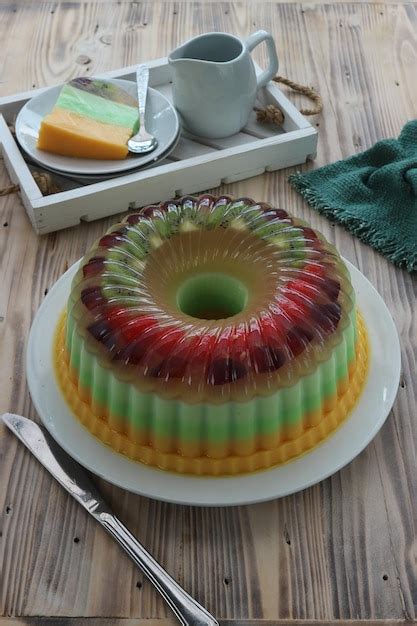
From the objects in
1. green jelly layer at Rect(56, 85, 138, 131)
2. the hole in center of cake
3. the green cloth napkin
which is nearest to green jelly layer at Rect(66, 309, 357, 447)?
the hole in center of cake

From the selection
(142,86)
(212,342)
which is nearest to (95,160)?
(142,86)

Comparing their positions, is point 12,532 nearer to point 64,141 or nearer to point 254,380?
point 254,380

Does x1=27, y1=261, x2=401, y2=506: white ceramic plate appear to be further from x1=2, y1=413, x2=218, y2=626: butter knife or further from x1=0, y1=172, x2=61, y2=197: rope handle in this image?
x1=0, y1=172, x2=61, y2=197: rope handle

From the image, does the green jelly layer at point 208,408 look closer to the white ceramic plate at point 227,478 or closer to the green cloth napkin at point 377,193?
the white ceramic plate at point 227,478

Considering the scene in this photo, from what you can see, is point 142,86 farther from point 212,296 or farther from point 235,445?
point 235,445

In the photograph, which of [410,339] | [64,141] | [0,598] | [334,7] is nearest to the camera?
[0,598]

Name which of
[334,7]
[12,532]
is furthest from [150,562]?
[334,7]

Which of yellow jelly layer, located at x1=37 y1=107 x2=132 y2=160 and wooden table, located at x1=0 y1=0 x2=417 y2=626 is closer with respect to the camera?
wooden table, located at x1=0 y1=0 x2=417 y2=626

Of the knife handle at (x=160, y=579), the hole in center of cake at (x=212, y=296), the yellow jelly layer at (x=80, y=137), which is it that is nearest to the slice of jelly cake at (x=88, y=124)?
the yellow jelly layer at (x=80, y=137)
